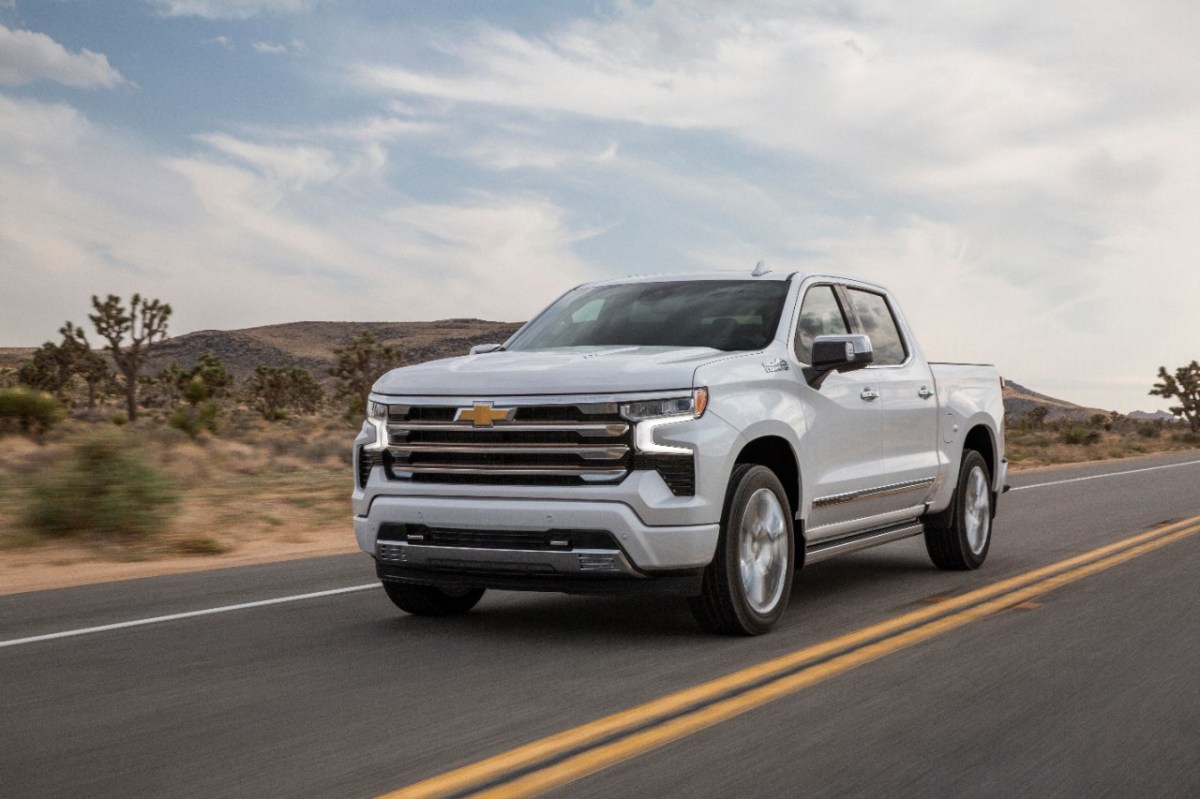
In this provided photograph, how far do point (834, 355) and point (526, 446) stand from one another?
76.7 inches

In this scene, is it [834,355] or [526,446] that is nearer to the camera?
[526,446]

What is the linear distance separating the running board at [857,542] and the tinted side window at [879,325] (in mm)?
1122

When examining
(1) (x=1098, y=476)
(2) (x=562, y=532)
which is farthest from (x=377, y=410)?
(1) (x=1098, y=476)

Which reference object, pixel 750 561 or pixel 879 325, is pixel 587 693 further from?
pixel 879 325

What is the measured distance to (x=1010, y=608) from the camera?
830 centimetres

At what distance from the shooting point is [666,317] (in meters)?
8.29

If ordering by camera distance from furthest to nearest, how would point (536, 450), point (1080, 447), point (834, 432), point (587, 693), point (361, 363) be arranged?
point (361, 363) < point (1080, 447) < point (834, 432) < point (536, 450) < point (587, 693)

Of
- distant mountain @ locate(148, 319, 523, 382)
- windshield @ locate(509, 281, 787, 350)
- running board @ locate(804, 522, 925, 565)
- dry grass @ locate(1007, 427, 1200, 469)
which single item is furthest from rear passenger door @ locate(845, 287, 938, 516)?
distant mountain @ locate(148, 319, 523, 382)

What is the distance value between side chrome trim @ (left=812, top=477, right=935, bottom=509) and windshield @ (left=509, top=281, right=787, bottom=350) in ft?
3.28

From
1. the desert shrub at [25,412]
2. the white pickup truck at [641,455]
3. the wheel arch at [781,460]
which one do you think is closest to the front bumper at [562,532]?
the white pickup truck at [641,455]

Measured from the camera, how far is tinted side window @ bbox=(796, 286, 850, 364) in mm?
8188

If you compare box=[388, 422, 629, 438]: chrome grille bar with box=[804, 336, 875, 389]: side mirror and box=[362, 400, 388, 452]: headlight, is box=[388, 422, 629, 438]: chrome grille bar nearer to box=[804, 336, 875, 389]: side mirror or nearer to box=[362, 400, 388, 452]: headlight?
box=[362, 400, 388, 452]: headlight

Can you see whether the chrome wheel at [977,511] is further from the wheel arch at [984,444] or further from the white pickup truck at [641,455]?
the white pickup truck at [641,455]

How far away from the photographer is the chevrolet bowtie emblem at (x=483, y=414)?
691 cm
